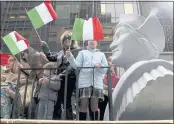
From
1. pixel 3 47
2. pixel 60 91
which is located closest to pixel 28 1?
pixel 3 47

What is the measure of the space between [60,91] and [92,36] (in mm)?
982

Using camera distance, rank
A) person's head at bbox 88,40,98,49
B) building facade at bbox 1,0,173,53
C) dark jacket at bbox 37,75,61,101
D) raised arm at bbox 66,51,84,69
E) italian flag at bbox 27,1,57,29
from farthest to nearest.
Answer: building facade at bbox 1,0,173,53, italian flag at bbox 27,1,57,29, person's head at bbox 88,40,98,49, dark jacket at bbox 37,75,61,101, raised arm at bbox 66,51,84,69

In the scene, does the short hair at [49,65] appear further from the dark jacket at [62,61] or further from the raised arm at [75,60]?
the raised arm at [75,60]

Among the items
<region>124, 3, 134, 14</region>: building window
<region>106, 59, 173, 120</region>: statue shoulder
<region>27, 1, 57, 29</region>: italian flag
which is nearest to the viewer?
<region>106, 59, 173, 120</region>: statue shoulder

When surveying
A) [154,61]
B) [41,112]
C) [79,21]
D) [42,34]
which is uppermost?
[42,34]

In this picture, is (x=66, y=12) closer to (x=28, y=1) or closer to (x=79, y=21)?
(x=28, y=1)

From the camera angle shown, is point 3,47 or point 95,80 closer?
point 95,80

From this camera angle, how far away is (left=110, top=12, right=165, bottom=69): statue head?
4.94 m

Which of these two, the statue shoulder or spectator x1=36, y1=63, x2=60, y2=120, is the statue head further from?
spectator x1=36, y1=63, x2=60, y2=120

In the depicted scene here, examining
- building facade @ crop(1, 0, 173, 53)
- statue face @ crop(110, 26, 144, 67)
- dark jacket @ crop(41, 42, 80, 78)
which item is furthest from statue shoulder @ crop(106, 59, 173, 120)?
building facade @ crop(1, 0, 173, 53)

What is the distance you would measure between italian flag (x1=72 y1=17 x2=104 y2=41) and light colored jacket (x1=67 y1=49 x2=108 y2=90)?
0.85 ft

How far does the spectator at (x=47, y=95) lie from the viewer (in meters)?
4.52

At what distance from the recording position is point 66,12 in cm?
2189

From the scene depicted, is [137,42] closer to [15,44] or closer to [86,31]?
[86,31]
